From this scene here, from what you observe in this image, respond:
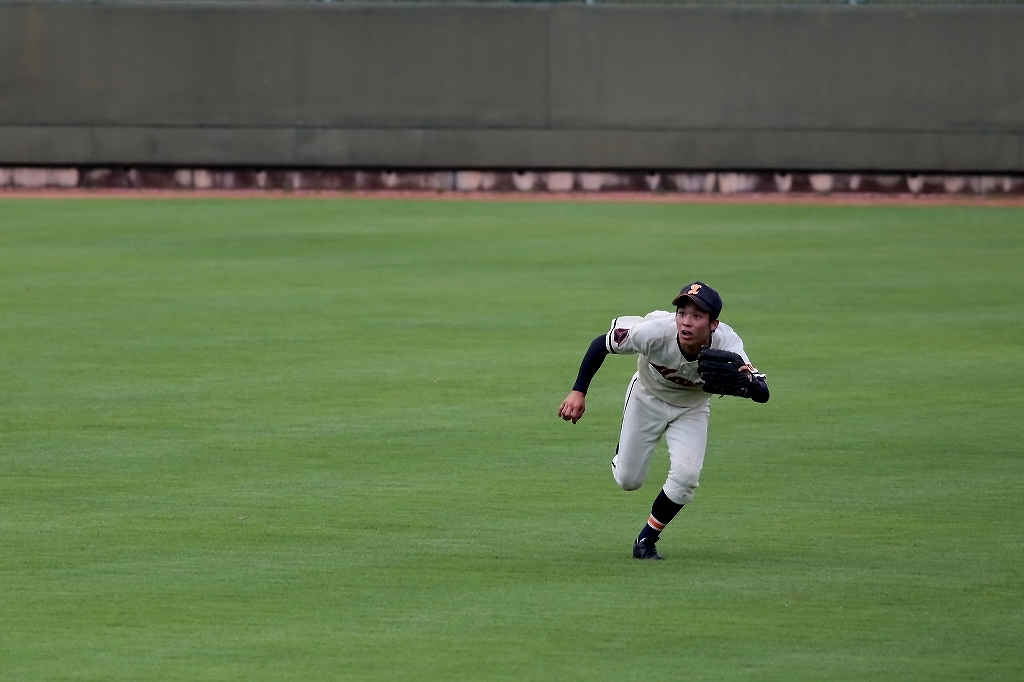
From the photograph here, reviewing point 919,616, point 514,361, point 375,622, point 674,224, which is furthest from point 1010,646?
point 674,224

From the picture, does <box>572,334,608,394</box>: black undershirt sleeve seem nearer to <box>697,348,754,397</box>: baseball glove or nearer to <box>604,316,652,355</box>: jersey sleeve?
<box>604,316,652,355</box>: jersey sleeve

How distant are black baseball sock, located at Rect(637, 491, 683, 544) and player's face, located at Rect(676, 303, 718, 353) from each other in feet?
2.58

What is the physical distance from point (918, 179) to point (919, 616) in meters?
20.9

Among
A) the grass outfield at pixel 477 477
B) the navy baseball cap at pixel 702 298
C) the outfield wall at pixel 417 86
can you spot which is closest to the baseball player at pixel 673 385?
the navy baseball cap at pixel 702 298

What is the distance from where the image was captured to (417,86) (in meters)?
26.8

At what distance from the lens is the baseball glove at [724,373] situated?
6.80 m

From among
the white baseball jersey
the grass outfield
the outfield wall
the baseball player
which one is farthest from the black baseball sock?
the outfield wall

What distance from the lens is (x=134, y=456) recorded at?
9.55 m

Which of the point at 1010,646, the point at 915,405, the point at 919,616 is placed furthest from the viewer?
the point at 915,405

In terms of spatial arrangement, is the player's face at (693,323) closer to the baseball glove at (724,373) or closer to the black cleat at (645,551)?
the baseball glove at (724,373)

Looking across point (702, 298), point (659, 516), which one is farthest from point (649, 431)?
point (702, 298)

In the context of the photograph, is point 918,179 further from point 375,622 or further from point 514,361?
point 375,622

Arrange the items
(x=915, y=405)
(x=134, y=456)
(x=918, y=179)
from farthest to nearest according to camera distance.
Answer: (x=918, y=179) → (x=915, y=405) → (x=134, y=456)

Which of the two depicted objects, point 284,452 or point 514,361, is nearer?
point 284,452
